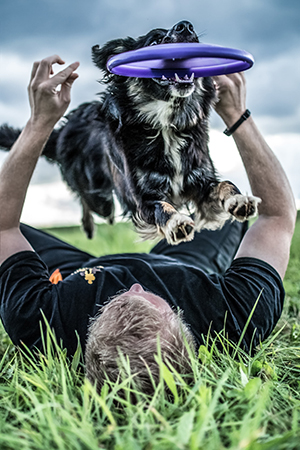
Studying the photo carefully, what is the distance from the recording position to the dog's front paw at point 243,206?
1.70 m

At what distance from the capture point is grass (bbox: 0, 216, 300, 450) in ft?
3.14

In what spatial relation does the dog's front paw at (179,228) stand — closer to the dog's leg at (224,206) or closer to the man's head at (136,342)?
the dog's leg at (224,206)

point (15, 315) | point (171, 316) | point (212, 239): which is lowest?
point (15, 315)

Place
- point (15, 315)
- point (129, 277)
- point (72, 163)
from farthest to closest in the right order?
point (72, 163) → point (129, 277) → point (15, 315)

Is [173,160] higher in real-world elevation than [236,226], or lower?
higher

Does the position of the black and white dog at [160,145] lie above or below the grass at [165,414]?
above

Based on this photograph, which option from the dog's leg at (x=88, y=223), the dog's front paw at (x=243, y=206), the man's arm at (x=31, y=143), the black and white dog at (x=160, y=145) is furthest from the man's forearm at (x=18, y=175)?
the dog's leg at (x=88, y=223)

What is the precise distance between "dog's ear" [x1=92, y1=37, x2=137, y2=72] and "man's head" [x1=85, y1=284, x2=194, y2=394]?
3.84 feet

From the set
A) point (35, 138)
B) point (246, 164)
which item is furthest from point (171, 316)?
point (35, 138)

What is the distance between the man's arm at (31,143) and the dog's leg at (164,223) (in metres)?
0.59

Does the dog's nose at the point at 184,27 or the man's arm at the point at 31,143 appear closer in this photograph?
the dog's nose at the point at 184,27

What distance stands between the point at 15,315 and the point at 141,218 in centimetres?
77

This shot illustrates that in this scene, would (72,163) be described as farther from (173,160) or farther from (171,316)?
(171,316)

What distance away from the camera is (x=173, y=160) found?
2.09m
